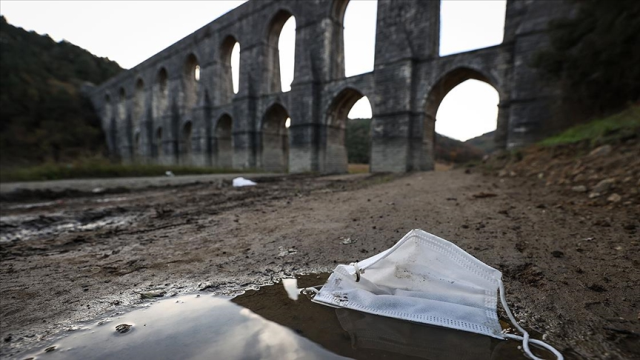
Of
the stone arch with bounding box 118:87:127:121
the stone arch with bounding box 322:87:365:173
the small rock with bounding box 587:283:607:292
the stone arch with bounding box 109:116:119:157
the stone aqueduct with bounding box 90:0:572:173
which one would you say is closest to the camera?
the small rock with bounding box 587:283:607:292

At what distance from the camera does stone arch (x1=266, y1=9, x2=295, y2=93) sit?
15.7 m

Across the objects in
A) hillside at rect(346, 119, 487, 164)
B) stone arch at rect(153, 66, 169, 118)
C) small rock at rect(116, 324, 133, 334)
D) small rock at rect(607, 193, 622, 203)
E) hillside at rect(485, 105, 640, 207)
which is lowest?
small rock at rect(116, 324, 133, 334)

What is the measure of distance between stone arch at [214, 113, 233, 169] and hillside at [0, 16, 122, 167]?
1372 centimetres

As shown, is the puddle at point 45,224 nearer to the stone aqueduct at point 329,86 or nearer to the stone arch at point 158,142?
the stone aqueduct at point 329,86

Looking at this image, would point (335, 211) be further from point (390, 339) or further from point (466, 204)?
point (390, 339)

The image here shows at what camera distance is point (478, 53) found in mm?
9867

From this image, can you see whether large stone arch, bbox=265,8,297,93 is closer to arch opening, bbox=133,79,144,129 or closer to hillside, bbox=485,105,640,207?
hillside, bbox=485,105,640,207

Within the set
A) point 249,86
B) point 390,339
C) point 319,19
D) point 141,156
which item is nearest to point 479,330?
point 390,339

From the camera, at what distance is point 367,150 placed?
2811cm

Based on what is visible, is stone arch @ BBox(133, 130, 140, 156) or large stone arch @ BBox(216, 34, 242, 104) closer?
large stone arch @ BBox(216, 34, 242, 104)

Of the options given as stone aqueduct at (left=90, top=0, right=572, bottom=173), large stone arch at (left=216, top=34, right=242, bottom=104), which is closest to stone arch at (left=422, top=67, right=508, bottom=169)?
stone aqueduct at (left=90, top=0, right=572, bottom=173)

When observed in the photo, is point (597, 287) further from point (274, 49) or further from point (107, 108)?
point (107, 108)

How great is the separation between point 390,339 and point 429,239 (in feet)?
1.53

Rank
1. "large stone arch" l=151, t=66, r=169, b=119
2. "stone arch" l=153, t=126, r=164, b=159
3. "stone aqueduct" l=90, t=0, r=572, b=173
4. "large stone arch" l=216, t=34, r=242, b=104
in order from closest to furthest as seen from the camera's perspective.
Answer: "stone aqueduct" l=90, t=0, r=572, b=173 < "large stone arch" l=216, t=34, r=242, b=104 < "large stone arch" l=151, t=66, r=169, b=119 < "stone arch" l=153, t=126, r=164, b=159
